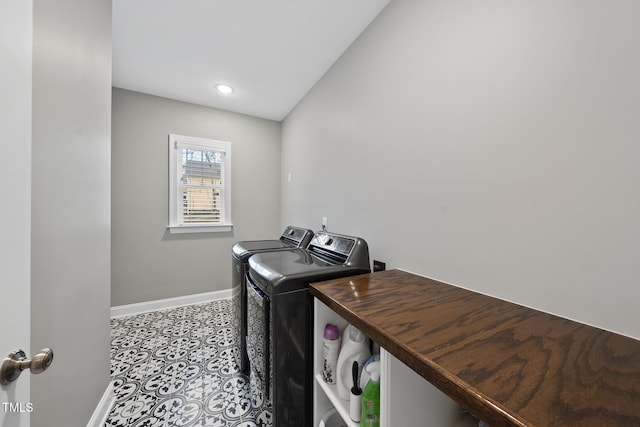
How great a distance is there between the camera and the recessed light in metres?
2.39

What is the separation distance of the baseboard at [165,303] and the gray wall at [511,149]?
8.00 ft

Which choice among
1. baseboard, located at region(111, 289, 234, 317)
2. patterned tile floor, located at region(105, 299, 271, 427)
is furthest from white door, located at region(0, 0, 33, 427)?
baseboard, located at region(111, 289, 234, 317)

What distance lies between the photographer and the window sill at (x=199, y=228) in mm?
2783

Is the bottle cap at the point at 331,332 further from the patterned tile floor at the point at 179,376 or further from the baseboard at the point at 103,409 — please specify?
the baseboard at the point at 103,409

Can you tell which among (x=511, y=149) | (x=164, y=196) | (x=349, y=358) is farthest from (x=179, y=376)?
(x=511, y=149)

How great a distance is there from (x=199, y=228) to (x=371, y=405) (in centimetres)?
279

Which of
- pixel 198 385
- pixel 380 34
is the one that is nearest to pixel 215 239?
pixel 198 385

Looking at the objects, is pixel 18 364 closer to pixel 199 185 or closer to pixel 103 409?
pixel 103 409

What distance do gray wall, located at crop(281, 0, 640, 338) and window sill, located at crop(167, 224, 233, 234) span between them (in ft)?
7.12

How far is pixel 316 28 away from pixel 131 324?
3285 millimetres

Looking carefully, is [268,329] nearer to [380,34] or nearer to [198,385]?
[198,385]

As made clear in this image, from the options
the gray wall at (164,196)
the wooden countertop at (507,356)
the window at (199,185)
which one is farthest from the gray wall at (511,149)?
the window at (199,185)

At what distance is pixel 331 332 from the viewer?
3.30 ft

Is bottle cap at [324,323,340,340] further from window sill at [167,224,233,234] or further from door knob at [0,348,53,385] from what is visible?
window sill at [167,224,233,234]
